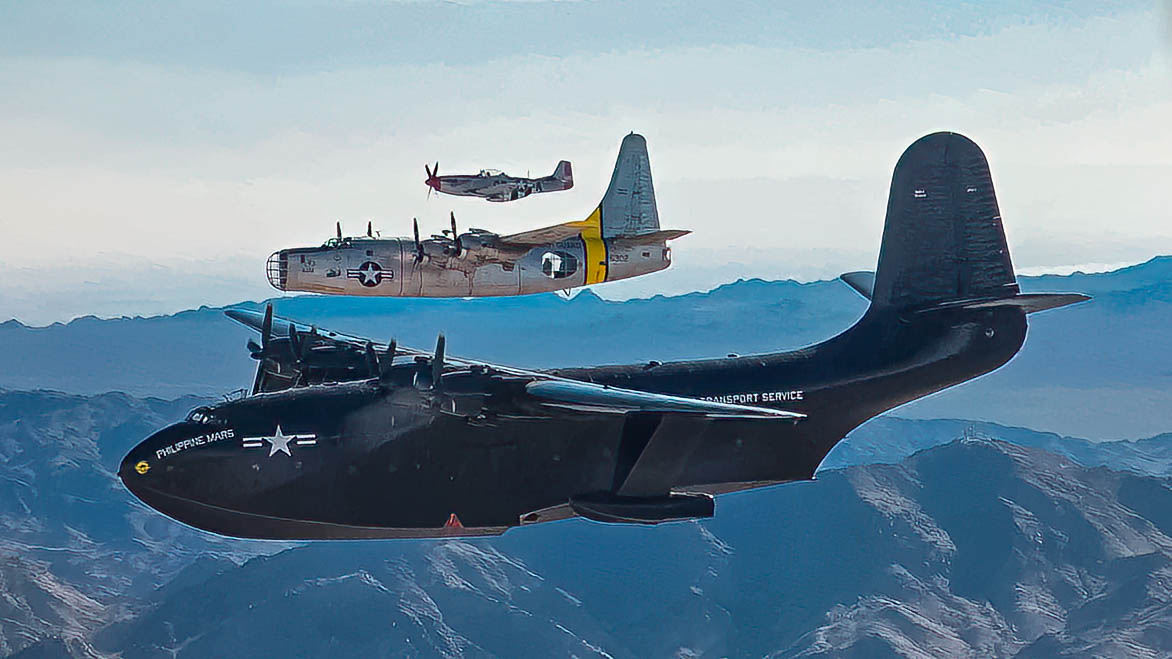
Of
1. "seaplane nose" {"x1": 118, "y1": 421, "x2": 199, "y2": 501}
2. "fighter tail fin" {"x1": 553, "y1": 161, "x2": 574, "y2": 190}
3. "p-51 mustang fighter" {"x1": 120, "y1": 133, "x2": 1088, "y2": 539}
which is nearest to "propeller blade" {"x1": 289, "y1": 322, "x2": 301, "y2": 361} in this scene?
"p-51 mustang fighter" {"x1": 120, "y1": 133, "x2": 1088, "y2": 539}

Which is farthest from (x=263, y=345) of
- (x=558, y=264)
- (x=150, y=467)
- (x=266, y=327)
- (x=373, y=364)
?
(x=558, y=264)

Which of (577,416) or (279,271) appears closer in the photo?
(577,416)

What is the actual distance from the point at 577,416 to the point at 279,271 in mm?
16655

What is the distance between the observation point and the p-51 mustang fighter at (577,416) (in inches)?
1061

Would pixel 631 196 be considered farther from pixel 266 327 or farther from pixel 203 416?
pixel 203 416

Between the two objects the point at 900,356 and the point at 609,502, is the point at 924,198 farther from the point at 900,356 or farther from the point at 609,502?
the point at 609,502

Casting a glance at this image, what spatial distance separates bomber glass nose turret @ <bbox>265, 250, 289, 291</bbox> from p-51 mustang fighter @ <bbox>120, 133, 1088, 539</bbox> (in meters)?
4.02

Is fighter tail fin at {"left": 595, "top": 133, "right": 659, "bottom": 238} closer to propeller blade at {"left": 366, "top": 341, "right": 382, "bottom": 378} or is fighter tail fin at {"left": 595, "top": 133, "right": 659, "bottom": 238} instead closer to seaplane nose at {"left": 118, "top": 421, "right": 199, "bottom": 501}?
propeller blade at {"left": 366, "top": 341, "right": 382, "bottom": 378}

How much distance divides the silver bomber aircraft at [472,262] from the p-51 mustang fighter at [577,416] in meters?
4.77

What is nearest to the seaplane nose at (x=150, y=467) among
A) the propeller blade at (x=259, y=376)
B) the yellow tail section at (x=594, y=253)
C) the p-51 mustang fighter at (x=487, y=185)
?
the propeller blade at (x=259, y=376)

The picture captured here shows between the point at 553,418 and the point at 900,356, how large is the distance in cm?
1189

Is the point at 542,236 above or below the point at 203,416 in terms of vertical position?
above

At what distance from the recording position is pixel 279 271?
131ft

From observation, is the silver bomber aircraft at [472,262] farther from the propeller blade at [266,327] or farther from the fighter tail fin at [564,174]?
the fighter tail fin at [564,174]
